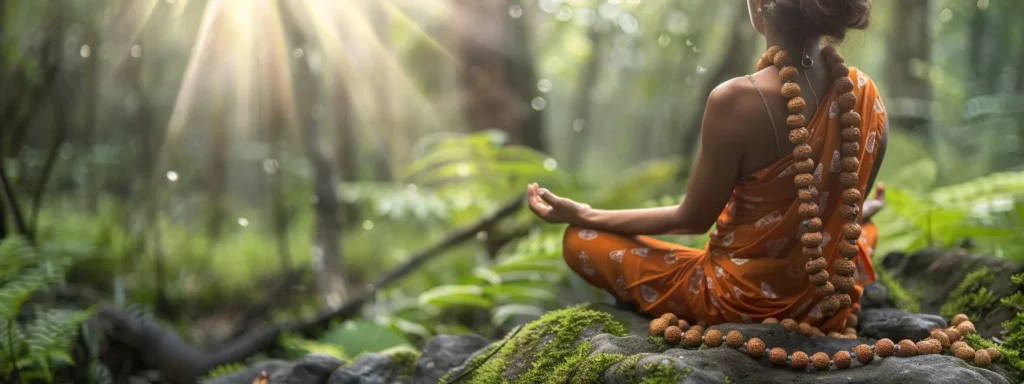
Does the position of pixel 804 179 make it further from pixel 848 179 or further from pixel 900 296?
pixel 900 296

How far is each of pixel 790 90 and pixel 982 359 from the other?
3.18 feet

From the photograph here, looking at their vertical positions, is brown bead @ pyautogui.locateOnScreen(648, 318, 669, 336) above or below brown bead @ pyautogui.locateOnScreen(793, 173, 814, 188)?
below

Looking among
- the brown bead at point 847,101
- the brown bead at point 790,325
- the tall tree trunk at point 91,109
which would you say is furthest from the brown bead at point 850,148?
the tall tree trunk at point 91,109

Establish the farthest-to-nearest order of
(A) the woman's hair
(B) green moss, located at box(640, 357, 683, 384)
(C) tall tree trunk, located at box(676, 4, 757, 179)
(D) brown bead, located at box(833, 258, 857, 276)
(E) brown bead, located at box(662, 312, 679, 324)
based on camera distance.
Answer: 1. (C) tall tree trunk, located at box(676, 4, 757, 179)
2. (E) brown bead, located at box(662, 312, 679, 324)
3. (D) brown bead, located at box(833, 258, 857, 276)
4. (A) the woman's hair
5. (B) green moss, located at box(640, 357, 683, 384)

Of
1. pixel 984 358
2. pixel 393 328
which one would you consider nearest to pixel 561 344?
pixel 984 358

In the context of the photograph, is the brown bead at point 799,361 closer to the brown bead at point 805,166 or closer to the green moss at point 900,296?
the brown bead at point 805,166

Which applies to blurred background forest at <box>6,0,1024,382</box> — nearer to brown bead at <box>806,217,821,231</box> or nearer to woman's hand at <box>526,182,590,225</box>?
brown bead at <box>806,217,821,231</box>

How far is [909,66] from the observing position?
22.7 ft

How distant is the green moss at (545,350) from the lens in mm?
2246

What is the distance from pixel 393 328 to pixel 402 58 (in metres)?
4.26

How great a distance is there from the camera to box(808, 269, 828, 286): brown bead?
211 centimetres

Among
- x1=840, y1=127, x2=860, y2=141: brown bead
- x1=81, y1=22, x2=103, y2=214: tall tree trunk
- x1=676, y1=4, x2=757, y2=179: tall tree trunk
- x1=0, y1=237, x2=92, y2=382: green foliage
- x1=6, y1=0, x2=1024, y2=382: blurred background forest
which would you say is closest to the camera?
x1=840, y1=127, x2=860, y2=141: brown bead

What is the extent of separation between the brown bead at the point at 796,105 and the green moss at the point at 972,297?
4.16 ft

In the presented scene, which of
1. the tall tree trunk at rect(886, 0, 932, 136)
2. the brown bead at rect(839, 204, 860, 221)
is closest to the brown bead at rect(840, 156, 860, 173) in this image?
the brown bead at rect(839, 204, 860, 221)
